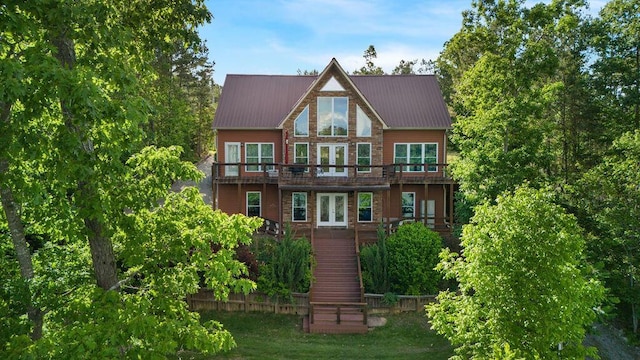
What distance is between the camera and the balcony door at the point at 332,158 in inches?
1045

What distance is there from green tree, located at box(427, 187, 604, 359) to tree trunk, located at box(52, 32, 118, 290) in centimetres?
681

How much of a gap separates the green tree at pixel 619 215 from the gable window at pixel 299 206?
44.8ft

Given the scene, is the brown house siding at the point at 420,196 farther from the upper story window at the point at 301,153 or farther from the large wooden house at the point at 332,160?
the upper story window at the point at 301,153

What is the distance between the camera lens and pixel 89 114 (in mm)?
6289

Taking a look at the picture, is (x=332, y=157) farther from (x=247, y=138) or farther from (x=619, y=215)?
(x=619, y=215)

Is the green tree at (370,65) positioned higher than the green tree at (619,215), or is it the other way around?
the green tree at (370,65)

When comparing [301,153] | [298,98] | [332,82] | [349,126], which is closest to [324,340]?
[301,153]

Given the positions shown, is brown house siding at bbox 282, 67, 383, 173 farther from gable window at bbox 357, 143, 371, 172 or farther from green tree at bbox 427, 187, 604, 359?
green tree at bbox 427, 187, 604, 359

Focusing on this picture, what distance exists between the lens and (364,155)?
2669 centimetres

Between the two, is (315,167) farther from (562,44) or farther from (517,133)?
(562,44)

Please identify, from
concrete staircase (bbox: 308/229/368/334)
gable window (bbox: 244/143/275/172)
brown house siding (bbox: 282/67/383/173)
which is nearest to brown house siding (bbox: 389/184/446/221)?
brown house siding (bbox: 282/67/383/173)

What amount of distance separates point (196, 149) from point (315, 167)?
94.6 ft

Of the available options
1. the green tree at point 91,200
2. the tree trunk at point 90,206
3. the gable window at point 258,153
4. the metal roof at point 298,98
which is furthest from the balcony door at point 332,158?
the tree trunk at point 90,206

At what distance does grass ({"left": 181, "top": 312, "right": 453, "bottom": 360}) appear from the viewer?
16.8m
